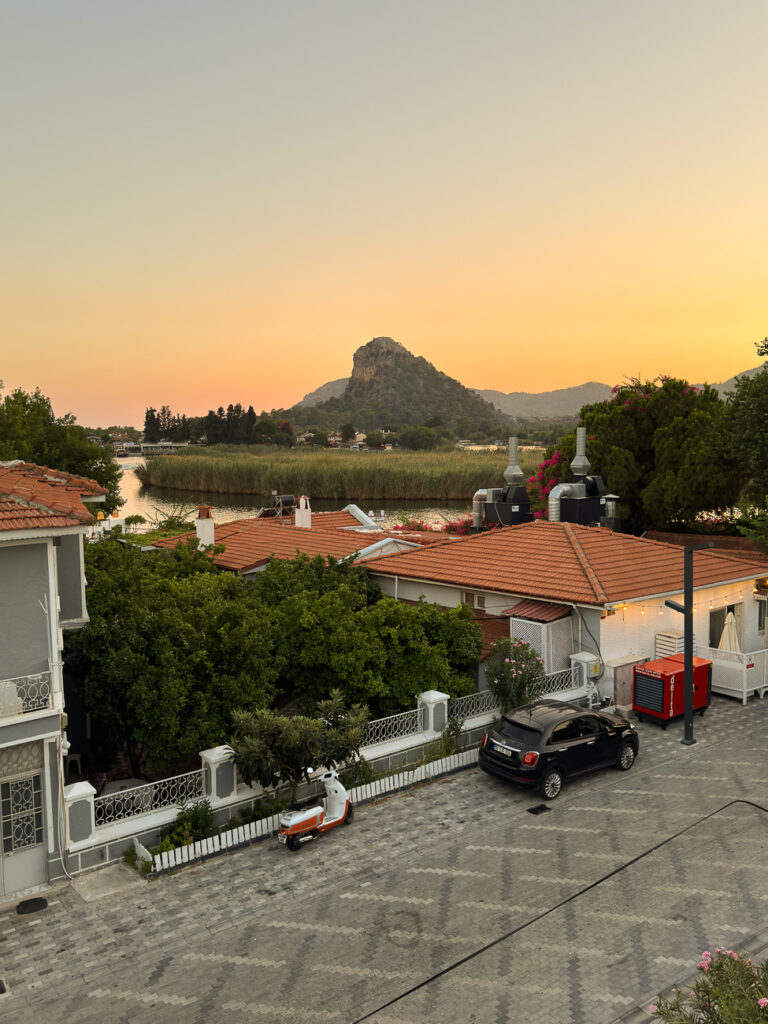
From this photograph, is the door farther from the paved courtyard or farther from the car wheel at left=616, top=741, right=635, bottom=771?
the car wheel at left=616, top=741, right=635, bottom=771

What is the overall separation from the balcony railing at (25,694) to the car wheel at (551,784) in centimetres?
858

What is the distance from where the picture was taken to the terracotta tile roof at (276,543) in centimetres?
2470

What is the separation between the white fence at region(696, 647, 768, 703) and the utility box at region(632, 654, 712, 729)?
4.40 feet

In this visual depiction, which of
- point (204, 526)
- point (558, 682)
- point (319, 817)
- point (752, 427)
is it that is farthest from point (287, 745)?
point (752, 427)

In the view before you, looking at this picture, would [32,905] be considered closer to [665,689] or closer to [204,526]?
[665,689]

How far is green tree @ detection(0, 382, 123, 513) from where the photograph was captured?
152 feet

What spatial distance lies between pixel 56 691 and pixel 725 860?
1032 centimetres

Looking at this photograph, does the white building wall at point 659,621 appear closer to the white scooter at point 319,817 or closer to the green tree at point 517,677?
the green tree at point 517,677

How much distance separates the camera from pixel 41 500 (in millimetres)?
10781

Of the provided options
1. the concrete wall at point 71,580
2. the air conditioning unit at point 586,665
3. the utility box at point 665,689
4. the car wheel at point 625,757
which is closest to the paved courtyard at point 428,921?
the car wheel at point 625,757

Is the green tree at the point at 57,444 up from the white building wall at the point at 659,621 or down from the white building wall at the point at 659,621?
up

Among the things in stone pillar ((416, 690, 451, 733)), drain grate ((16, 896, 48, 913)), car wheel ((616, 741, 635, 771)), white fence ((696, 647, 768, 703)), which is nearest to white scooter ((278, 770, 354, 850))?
stone pillar ((416, 690, 451, 733))

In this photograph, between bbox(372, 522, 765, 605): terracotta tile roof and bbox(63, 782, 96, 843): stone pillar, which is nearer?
bbox(63, 782, 96, 843): stone pillar

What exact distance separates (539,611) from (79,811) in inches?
446
